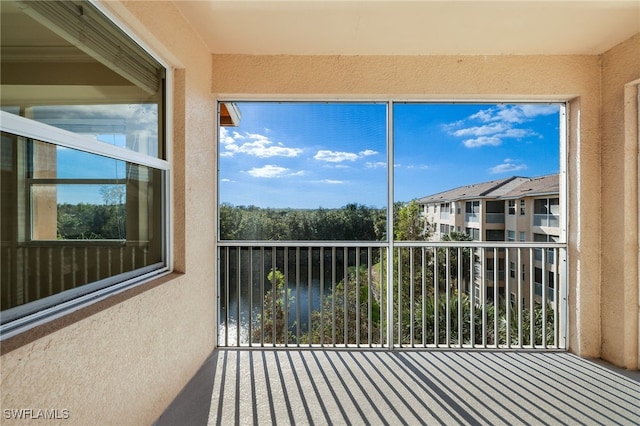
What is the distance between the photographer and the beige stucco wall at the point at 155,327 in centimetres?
105

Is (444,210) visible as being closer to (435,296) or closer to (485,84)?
(435,296)

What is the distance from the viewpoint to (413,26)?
2.08 metres

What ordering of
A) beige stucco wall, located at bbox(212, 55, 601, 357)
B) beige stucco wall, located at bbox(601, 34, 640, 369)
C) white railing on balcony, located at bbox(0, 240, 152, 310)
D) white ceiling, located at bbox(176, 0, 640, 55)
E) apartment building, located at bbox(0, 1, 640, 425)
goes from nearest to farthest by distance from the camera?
white railing on balcony, located at bbox(0, 240, 152, 310) → apartment building, located at bbox(0, 1, 640, 425) → white ceiling, located at bbox(176, 0, 640, 55) → beige stucco wall, located at bbox(601, 34, 640, 369) → beige stucco wall, located at bbox(212, 55, 601, 357)

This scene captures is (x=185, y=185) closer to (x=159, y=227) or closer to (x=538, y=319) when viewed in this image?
(x=159, y=227)

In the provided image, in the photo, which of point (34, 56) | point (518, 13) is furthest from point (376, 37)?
point (34, 56)

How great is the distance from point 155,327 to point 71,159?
98 cm

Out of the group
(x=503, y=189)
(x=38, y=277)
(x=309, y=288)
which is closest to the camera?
(x=38, y=277)

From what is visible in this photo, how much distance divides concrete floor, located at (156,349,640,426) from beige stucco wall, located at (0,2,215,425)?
29 cm

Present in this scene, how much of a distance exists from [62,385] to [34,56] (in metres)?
1.23

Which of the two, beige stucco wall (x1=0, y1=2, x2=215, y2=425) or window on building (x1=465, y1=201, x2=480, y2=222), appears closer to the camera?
beige stucco wall (x1=0, y1=2, x2=215, y2=425)

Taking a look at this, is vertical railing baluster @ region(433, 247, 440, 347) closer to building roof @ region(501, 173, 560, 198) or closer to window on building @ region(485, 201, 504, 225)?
window on building @ region(485, 201, 504, 225)

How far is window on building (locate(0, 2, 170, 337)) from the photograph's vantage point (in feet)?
3.44

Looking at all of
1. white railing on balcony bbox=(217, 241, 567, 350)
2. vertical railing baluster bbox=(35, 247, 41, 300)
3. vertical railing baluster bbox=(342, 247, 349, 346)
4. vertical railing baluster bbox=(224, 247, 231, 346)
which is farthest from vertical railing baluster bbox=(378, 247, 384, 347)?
vertical railing baluster bbox=(35, 247, 41, 300)

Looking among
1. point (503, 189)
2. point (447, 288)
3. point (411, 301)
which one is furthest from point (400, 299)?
point (503, 189)
